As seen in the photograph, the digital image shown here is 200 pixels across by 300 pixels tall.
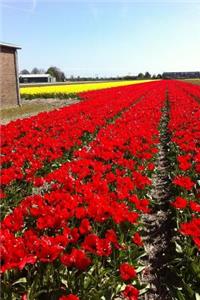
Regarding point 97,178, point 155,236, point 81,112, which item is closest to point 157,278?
point 155,236

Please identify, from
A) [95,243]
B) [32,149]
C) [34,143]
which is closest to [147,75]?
[34,143]

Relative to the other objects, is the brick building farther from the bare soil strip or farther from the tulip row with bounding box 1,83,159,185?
the bare soil strip

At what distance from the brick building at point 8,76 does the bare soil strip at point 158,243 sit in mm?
21005

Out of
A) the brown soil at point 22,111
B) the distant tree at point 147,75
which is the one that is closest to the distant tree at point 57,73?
the distant tree at point 147,75

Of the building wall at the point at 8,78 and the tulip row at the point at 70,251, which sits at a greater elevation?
the building wall at the point at 8,78

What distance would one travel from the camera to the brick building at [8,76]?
2664 cm

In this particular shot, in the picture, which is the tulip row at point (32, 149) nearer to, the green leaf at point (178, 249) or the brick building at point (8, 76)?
the green leaf at point (178, 249)

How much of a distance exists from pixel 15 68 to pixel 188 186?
25308 millimetres

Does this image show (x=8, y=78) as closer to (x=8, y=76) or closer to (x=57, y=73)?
(x=8, y=76)

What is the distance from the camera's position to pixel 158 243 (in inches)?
202

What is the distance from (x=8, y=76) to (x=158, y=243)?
964 inches

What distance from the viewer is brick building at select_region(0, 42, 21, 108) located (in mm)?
26641

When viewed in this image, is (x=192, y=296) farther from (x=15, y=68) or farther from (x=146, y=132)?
(x=15, y=68)

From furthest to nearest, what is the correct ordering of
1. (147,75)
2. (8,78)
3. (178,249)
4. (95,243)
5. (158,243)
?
(147,75) < (8,78) < (158,243) < (178,249) < (95,243)
